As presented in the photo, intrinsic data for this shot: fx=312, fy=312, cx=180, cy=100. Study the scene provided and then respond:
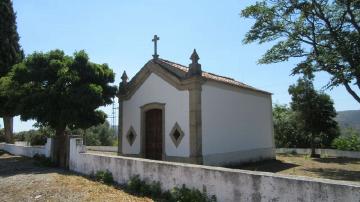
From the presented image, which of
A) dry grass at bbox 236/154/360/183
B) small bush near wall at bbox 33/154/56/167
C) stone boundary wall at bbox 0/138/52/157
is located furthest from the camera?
stone boundary wall at bbox 0/138/52/157

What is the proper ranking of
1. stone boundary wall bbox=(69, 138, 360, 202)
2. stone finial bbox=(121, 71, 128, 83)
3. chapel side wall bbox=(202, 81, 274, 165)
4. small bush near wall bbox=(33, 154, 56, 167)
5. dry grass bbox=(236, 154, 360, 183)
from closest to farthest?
stone boundary wall bbox=(69, 138, 360, 202) → dry grass bbox=(236, 154, 360, 183) → chapel side wall bbox=(202, 81, 274, 165) → small bush near wall bbox=(33, 154, 56, 167) → stone finial bbox=(121, 71, 128, 83)

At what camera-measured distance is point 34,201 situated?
26.3 feet

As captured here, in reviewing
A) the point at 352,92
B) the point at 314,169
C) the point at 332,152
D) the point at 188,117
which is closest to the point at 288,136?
the point at 332,152

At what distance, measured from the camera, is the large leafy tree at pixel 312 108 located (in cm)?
2148

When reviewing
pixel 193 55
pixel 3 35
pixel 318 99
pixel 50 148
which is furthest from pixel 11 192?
pixel 318 99

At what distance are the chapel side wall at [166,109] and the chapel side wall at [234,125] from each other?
2.74 feet

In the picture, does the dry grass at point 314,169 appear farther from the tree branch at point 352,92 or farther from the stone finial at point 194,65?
the stone finial at point 194,65

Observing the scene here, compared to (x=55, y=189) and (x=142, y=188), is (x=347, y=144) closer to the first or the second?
(x=142, y=188)

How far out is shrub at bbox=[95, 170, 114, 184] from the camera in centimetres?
999

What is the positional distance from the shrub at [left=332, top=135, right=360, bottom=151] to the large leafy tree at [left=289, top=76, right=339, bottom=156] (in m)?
2.62

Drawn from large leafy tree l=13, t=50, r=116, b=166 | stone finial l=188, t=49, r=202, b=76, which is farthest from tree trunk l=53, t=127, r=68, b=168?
stone finial l=188, t=49, r=202, b=76

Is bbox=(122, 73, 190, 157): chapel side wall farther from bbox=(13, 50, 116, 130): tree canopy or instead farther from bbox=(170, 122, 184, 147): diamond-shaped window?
bbox=(13, 50, 116, 130): tree canopy

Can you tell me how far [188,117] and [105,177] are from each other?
4352 mm

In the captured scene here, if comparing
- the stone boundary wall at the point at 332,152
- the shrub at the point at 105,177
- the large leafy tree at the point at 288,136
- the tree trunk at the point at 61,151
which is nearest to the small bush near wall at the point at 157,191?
the shrub at the point at 105,177
